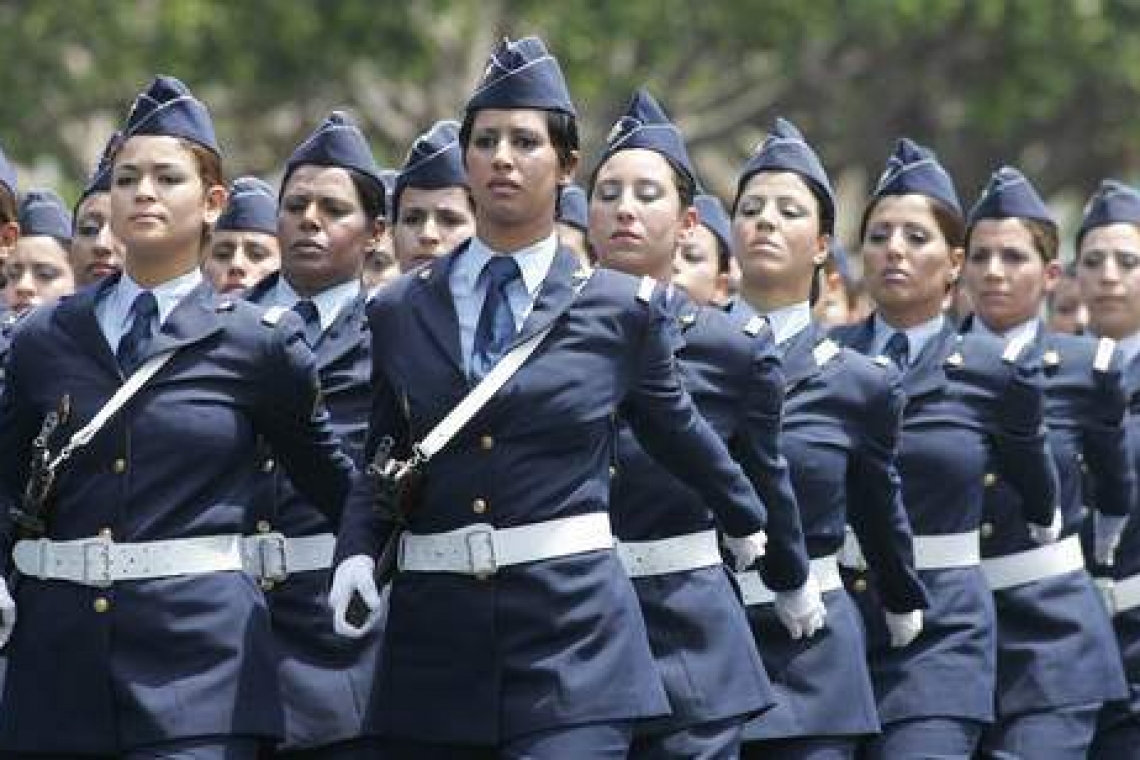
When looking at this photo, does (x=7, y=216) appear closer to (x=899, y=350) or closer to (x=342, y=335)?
(x=342, y=335)

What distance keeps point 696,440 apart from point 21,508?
5.67 ft

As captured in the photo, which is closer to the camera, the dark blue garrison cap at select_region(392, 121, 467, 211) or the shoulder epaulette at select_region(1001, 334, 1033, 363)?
the dark blue garrison cap at select_region(392, 121, 467, 211)

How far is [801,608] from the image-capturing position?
10703 millimetres

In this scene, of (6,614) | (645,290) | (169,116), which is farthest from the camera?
(169,116)

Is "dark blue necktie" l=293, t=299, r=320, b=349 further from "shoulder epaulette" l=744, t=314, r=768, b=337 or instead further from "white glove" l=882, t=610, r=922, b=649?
"white glove" l=882, t=610, r=922, b=649

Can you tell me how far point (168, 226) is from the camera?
945 cm

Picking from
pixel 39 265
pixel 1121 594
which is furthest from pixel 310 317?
pixel 1121 594

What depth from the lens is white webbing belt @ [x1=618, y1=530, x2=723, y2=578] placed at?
10.3 meters

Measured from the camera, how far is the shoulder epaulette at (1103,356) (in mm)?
13148

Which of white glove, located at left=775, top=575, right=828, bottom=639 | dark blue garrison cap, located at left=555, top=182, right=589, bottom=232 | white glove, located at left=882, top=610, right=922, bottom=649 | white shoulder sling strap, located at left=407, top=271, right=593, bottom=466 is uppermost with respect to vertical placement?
dark blue garrison cap, located at left=555, top=182, right=589, bottom=232

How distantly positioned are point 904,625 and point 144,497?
3.20 m

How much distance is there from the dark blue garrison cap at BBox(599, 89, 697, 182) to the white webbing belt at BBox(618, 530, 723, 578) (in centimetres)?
124

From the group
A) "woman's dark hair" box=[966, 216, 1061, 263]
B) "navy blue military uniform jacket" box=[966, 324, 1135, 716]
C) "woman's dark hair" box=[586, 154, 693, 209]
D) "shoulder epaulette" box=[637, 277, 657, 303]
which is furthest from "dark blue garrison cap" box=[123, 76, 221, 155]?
"woman's dark hair" box=[966, 216, 1061, 263]

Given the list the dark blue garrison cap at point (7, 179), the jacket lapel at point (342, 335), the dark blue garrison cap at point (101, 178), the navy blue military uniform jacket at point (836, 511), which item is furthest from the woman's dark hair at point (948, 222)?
the dark blue garrison cap at point (7, 179)
